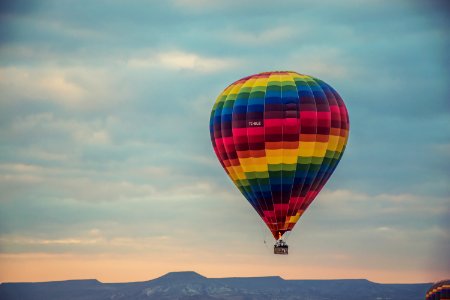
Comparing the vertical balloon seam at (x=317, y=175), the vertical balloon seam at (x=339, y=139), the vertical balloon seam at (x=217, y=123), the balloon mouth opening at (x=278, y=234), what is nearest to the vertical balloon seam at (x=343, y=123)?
the vertical balloon seam at (x=339, y=139)

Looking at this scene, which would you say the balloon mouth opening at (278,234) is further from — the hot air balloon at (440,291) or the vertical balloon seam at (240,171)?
the hot air balloon at (440,291)

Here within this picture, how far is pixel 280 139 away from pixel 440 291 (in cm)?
9632

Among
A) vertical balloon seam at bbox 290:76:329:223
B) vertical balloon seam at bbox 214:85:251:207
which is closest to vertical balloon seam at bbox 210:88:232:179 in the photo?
vertical balloon seam at bbox 214:85:251:207

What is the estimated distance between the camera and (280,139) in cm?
8375

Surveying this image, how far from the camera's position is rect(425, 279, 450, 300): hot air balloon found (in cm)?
16721

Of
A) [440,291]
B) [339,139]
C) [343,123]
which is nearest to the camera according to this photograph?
[339,139]

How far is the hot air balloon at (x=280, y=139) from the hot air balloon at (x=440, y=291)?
88125 mm

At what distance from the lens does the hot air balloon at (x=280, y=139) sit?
83750mm

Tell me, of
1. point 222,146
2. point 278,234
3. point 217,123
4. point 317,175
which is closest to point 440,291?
point 317,175

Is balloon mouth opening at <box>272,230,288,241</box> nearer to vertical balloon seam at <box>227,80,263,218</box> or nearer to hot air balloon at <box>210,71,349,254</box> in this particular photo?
hot air balloon at <box>210,71,349,254</box>

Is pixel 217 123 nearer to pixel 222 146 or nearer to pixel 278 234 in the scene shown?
pixel 222 146

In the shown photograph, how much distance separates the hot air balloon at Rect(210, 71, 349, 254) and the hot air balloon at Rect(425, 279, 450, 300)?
8813 centimetres

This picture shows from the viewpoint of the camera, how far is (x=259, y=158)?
84312mm

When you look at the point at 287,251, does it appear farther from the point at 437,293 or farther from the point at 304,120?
the point at 437,293
